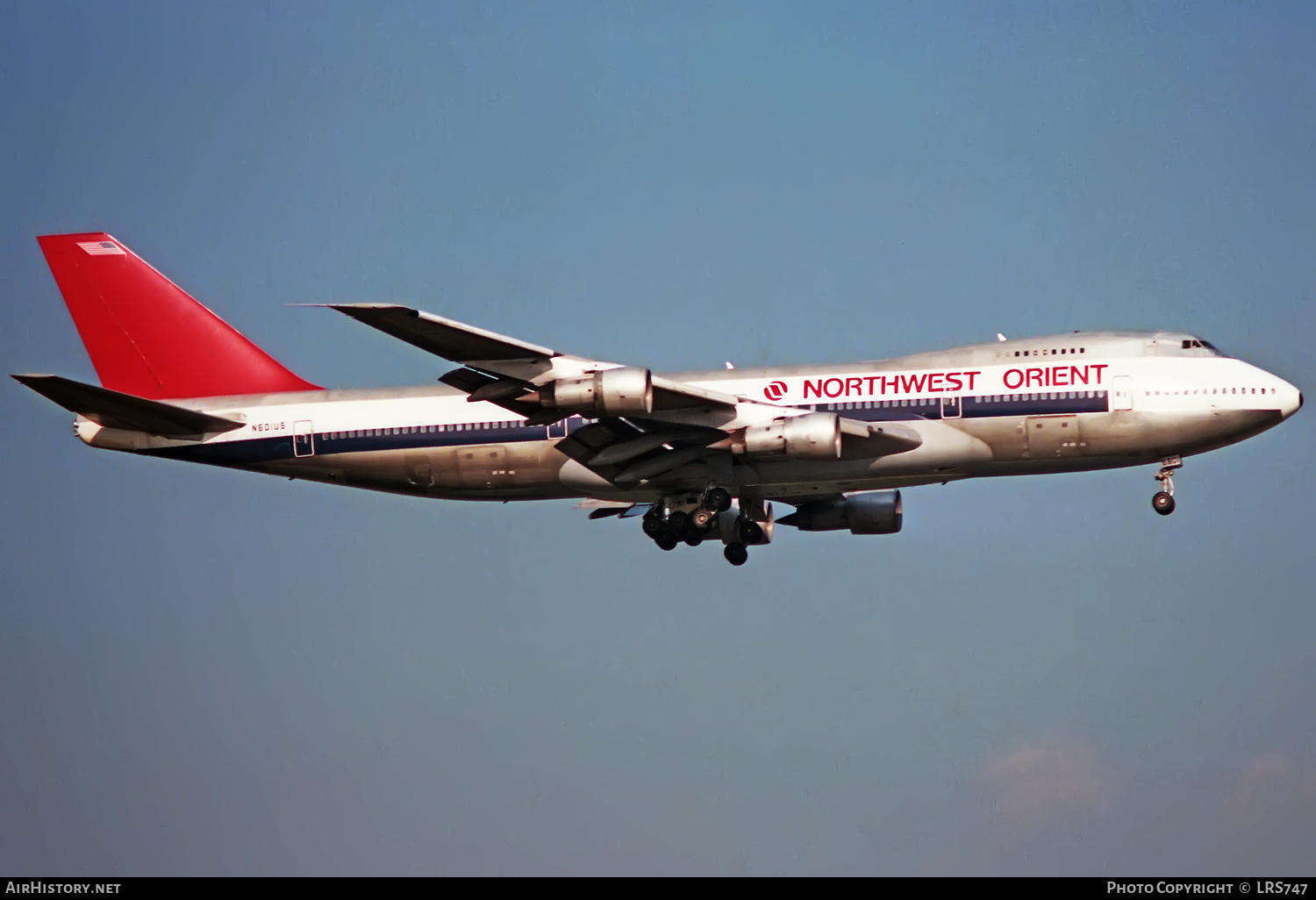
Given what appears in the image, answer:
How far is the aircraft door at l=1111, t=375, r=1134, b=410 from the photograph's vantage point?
172 ft

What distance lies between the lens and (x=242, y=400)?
57.6 metres

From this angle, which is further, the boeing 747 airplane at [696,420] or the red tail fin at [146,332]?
the red tail fin at [146,332]

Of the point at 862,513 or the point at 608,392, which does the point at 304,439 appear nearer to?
the point at 608,392

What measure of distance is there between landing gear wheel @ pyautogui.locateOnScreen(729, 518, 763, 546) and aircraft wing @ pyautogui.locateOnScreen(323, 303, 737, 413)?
245 inches

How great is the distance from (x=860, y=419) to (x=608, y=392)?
8.04 m

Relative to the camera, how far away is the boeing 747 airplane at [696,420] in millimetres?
51312

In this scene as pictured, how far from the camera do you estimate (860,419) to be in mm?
53688

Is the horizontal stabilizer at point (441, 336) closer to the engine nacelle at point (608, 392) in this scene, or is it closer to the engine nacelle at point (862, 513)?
the engine nacelle at point (608, 392)

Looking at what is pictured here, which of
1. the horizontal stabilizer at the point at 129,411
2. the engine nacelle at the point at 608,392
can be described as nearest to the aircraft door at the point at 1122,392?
the engine nacelle at the point at 608,392

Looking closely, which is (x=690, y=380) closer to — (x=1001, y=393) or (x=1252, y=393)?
(x=1001, y=393)

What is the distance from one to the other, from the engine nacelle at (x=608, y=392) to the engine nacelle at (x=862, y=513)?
1142 centimetres

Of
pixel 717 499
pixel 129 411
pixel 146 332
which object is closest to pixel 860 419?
pixel 717 499

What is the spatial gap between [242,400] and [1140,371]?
1041 inches
